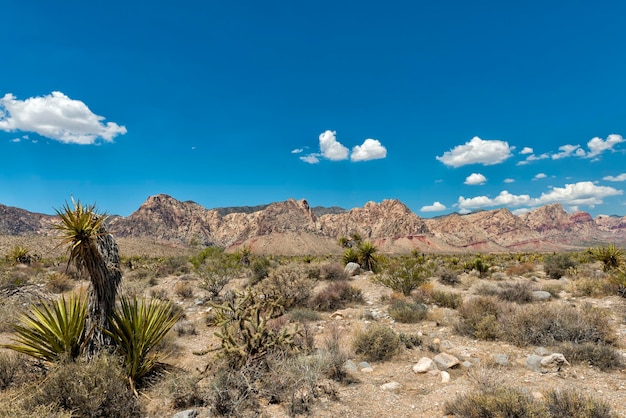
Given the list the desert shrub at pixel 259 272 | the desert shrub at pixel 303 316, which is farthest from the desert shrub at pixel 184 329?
the desert shrub at pixel 259 272

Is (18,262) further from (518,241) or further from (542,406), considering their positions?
(518,241)

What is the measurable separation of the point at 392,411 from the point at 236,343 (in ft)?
9.77

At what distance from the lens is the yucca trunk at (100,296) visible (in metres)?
5.44

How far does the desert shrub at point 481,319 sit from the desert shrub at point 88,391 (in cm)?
755

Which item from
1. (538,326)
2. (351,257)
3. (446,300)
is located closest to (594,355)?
(538,326)

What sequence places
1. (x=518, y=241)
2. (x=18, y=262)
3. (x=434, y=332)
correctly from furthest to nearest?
(x=518, y=241)
(x=18, y=262)
(x=434, y=332)

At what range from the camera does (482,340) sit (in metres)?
8.14

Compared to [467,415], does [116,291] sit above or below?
above

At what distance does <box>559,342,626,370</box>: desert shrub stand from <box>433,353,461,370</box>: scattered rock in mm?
2217

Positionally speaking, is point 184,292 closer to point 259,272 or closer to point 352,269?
point 259,272

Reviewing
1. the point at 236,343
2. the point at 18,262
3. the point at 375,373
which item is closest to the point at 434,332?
the point at 375,373

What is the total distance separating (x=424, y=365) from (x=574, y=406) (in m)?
2.64

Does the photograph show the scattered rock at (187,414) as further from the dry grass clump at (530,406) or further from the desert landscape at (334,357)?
the dry grass clump at (530,406)

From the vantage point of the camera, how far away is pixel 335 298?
1273 centimetres
